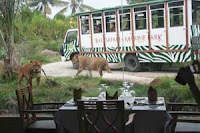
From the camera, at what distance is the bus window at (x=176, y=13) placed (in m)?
4.07

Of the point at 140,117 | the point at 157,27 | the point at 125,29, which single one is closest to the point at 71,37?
the point at 125,29

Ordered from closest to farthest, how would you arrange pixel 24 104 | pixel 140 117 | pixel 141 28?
pixel 140 117 → pixel 24 104 → pixel 141 28

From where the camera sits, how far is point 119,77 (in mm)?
4637

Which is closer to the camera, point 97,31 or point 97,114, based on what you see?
point 97,114

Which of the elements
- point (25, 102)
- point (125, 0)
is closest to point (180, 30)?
point (125, 0)

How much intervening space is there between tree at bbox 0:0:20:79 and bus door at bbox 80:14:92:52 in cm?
120

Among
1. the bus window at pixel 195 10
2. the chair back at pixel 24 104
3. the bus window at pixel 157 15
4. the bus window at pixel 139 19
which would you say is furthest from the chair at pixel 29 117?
the bus window at pixel 195 10

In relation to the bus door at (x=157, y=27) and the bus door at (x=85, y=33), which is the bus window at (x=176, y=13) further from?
the bus door at (x=85, y=33)

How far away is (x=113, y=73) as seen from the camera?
4.70 meters

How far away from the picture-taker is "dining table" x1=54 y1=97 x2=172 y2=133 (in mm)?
2969

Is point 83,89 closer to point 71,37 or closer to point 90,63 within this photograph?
point 90,63

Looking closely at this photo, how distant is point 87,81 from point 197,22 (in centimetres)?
189

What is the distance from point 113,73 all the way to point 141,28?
836 mm

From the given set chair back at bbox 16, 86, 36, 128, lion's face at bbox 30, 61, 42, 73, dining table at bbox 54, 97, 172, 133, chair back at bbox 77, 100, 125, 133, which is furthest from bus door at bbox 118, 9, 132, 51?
chair back at bbox 77, 100, 125, 133
